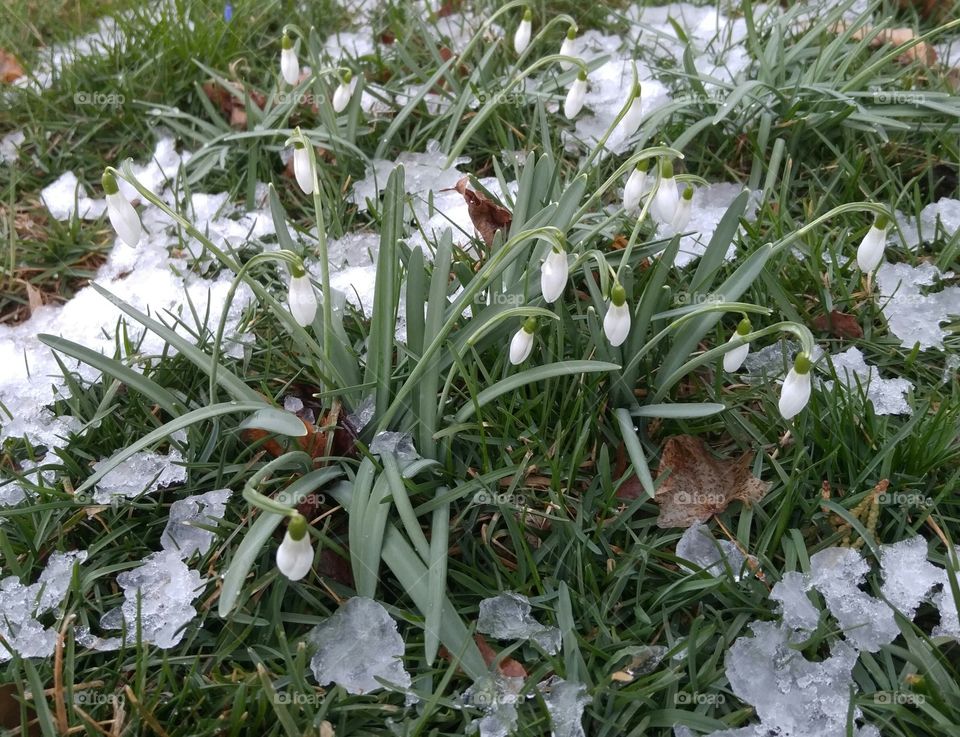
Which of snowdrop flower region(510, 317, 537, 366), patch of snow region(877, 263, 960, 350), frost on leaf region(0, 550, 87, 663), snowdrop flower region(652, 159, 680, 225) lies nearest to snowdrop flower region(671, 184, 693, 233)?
snowdrop flower region(652, 159, 680, 225)

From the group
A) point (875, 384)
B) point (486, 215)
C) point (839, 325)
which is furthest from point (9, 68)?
point (875, 384)

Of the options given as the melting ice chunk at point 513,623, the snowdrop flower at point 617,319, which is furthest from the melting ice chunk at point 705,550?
the snowdrop flower at point 617,319

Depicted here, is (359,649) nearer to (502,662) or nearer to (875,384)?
(502,662)

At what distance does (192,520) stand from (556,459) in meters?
0.79

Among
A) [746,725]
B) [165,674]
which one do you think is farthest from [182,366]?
[746,725]

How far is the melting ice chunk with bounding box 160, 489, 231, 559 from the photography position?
1.91 m

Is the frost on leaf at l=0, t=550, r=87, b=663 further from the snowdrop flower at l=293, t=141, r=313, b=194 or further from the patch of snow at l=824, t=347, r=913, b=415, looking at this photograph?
Result: the patch of snow at l=824, t=347, r=913, b=415

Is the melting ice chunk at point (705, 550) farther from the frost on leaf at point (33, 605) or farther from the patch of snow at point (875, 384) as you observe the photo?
the frost on leaf at point (33, 605)

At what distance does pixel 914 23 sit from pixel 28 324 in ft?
10.3

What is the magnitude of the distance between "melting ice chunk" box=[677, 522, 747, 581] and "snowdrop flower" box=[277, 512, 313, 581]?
30.8 inches

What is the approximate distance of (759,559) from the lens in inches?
71.4

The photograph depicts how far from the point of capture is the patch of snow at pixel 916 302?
7.39 ft

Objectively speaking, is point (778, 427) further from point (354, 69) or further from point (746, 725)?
point (354, 69)

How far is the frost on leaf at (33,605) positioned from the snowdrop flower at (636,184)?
1.38m
